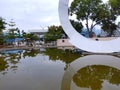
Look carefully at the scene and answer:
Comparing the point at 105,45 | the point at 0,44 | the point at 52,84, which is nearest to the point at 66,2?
the point at 105,45

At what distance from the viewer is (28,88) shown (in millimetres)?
6055

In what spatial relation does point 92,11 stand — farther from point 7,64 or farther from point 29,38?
point 7,64

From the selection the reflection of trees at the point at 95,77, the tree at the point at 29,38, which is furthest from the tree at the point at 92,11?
the reflection of trees at the point at 95,77

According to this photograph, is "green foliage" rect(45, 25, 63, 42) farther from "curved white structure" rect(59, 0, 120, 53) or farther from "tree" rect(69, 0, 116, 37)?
"curved white structure" rect(59, 0, 120, 53)

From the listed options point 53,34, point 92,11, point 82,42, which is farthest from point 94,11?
point 82,42

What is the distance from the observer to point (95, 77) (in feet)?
25.6

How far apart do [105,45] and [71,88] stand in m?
9.05

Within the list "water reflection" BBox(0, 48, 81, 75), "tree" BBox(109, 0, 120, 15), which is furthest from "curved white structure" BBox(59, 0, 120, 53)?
"tree" BBox(109, 0, 120, 15)

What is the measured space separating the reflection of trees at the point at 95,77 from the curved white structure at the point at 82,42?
506cm

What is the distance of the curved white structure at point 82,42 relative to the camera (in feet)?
46.8

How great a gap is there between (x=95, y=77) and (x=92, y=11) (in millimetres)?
23615

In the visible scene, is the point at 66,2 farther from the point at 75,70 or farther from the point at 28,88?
the point at 28,88

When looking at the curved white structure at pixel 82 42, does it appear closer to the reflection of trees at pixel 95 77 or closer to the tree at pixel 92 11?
the reflection of trees at pixel 95 77

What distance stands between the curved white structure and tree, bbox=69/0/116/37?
1600 centimetres
